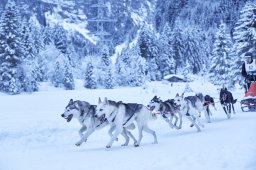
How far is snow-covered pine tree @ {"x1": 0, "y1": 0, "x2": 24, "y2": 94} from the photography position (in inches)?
1701

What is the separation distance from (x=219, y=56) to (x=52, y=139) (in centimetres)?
3523

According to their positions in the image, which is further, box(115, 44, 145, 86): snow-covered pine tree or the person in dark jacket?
box(115, 44, 145, 86): snow-covered pine tree

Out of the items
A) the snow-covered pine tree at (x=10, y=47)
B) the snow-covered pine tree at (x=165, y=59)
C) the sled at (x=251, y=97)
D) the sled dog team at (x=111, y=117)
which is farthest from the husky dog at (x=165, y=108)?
the snow-covered pine tree at (x=165, y=59)

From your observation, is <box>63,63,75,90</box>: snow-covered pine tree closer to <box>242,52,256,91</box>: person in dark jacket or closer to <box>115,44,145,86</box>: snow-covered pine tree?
<box>115,44,145,86</box>: snow-covered pine tree

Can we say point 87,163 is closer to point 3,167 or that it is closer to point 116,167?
point 116,167

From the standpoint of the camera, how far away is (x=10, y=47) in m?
44.2

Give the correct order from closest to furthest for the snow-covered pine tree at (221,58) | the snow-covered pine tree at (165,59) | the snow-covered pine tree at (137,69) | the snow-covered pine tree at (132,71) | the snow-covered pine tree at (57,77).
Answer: the snow-covered pine tree at (221,58) < the snow-covered pine tree at (57,77) < the snow-covered pine tree at (137,69) < the snow-covered pine tree at (132,71) < the snow-covered pine tree at (165,59)

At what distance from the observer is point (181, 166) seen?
6.79 metres

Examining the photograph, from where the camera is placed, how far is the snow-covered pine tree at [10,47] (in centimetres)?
4320

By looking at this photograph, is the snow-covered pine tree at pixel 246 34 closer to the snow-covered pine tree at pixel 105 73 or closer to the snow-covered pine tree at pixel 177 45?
the snow-covered pine tree at pixel 105 73

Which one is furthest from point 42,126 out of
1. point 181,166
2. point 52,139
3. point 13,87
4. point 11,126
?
point 13,87

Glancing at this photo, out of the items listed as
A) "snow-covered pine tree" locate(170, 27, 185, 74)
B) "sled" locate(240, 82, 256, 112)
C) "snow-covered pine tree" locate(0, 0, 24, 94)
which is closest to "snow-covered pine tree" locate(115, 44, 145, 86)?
"snow-covered pine tree" locate(170, 27, 185, 74)

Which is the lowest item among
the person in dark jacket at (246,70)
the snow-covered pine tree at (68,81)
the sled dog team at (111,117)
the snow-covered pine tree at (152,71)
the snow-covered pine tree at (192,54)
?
the sled dog team at (111,117)

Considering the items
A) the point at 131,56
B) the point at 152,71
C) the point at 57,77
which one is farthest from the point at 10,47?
the point at 152,71
